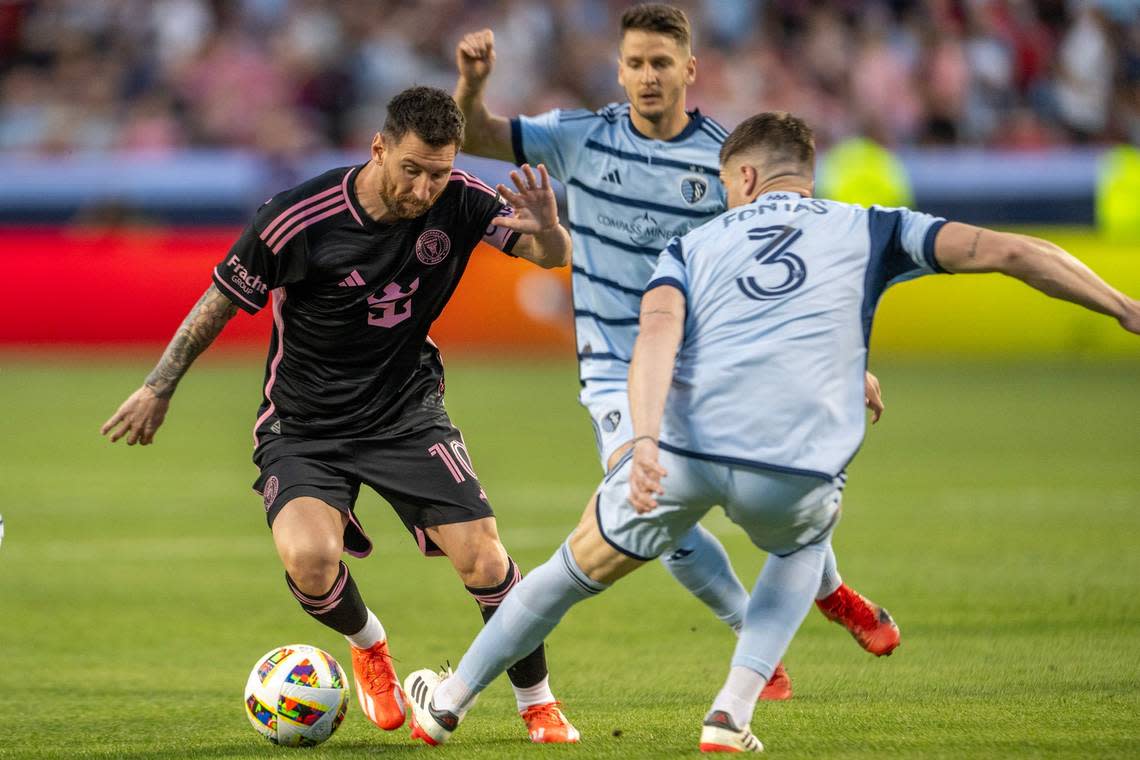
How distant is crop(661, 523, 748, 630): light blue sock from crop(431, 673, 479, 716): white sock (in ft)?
4.17

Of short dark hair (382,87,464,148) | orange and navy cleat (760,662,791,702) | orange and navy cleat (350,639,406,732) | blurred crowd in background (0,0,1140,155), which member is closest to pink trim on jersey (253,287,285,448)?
short dark hair (382,87,464,148)

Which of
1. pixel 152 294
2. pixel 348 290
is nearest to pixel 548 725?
pixel 348 290

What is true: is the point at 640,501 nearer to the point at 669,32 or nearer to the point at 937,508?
the point at 669,32

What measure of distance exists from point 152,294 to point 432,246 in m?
13.8

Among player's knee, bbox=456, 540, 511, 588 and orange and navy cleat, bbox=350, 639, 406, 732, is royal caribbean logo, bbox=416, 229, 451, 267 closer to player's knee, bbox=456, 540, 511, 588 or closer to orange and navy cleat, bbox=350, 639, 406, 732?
player's knee, bbox=456, 540, 511, 588

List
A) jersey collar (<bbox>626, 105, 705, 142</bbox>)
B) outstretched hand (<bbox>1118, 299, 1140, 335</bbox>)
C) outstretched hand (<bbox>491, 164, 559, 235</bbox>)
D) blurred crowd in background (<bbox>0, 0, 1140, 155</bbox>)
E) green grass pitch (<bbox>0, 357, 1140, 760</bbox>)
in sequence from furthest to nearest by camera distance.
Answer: blurred crowd in background (<bbox>0, 0, 1140, 155</bbox>) < jersey collar (<bbox>626, 105, 705, 142</bbox>) < outstretched hand (<bbox>491, 164, 559, 235</bbox>) < green grass pitch (<bbox>0, 357, 1140, 760</bbox>) < outstretched hand (<bbox>1118, 299, 1140, 335</bbox>)

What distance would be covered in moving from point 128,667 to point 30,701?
696mm

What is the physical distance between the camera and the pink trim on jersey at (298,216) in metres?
5.71

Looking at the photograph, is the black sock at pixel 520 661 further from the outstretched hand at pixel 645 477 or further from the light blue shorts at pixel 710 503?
the outstretched hand at pixel 645 477

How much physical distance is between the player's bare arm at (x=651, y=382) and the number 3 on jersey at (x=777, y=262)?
0.22 m

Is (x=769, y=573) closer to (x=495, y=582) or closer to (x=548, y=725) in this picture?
(x=548, y=725)

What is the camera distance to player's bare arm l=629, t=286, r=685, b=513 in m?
4.62

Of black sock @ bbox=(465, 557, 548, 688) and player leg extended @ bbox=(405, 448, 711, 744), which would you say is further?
black sock @ bbox=(465, 557, 548, 688)

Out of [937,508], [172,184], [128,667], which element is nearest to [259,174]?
[172,184]
